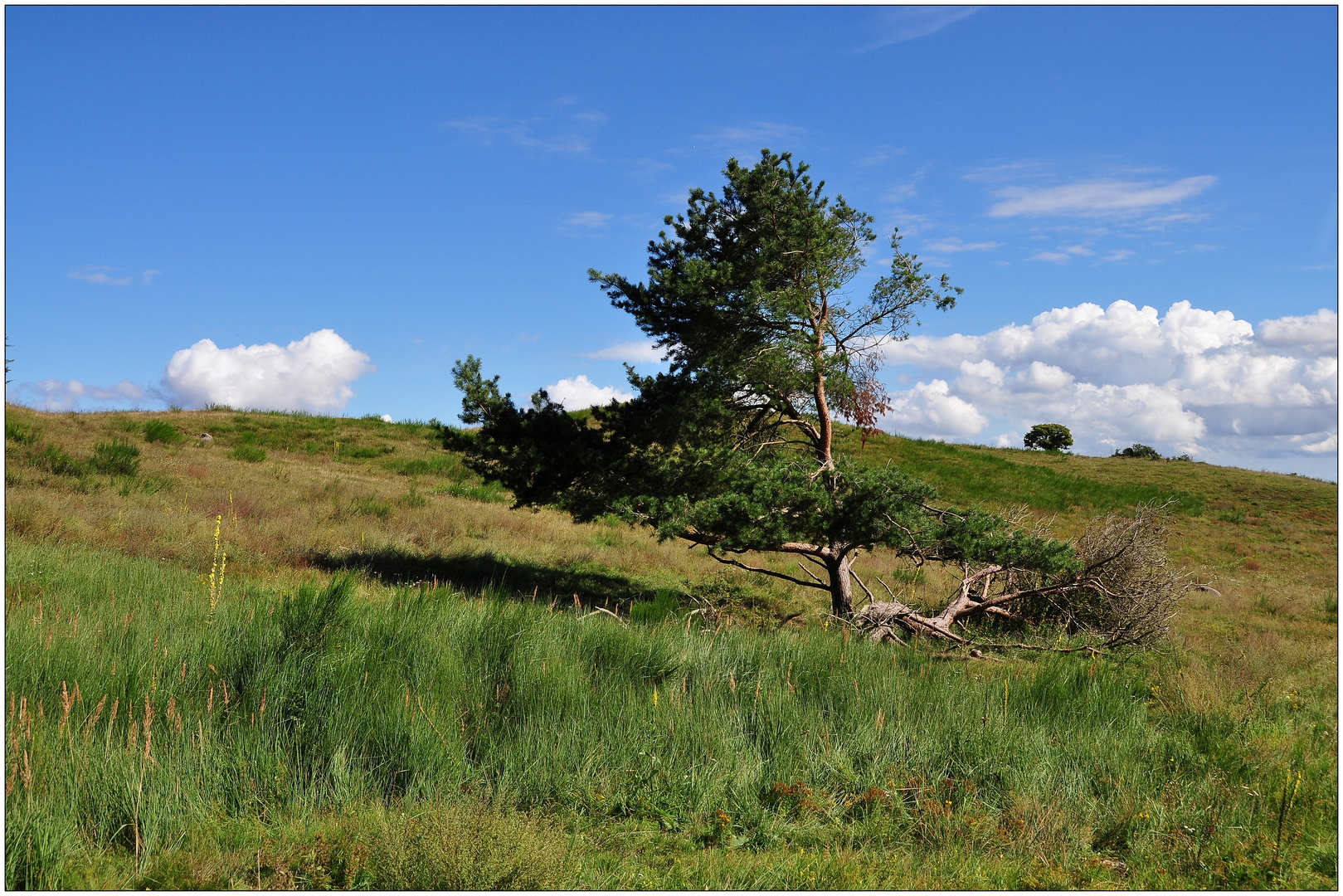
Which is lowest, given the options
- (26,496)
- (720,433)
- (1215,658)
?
(1215,658)

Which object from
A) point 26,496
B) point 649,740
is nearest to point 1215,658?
point 649,740

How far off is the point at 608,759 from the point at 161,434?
30.3 metres

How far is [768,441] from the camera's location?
38.9 ft

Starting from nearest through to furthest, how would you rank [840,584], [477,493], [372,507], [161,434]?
[840,584], [372,507], [477,493], [161,434]

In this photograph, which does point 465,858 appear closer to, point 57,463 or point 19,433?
point 57,463

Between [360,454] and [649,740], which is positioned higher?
[360,454]

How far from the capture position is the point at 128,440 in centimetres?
2530

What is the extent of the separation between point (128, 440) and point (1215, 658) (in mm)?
30294

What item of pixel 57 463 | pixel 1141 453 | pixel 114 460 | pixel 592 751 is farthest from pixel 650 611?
pixel 1141 453

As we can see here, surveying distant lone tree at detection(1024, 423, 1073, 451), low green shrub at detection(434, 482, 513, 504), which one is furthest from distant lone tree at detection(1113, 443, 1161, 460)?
low green shrub at detection(434, 482, 513, 504)

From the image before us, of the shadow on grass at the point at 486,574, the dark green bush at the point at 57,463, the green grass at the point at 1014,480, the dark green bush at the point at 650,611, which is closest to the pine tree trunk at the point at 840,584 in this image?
the dark green bush at the point at 650,611

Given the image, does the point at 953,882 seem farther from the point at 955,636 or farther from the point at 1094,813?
the point at 955,636

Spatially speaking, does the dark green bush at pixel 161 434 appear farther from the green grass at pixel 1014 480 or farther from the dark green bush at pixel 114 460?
the green grass at pixel 1014 480

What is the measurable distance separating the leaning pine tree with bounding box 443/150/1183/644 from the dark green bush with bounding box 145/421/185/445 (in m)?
21.9
